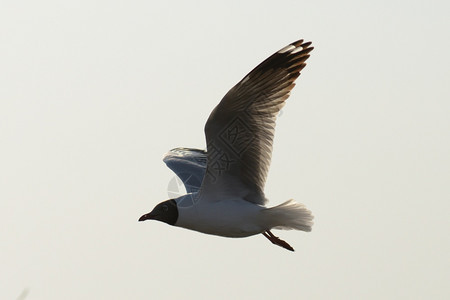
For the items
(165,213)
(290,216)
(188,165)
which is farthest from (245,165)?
(188,165)

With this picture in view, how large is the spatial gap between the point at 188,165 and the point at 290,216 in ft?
8.17

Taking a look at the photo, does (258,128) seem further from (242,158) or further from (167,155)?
(167,155)

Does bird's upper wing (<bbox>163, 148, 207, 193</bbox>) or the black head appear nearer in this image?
the black head

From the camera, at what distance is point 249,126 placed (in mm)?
13633

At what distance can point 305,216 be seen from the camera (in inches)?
549

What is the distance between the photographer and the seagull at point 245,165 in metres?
13.4

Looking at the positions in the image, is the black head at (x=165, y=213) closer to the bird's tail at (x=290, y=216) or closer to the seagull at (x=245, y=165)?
the seagull at (x=245, y=165)

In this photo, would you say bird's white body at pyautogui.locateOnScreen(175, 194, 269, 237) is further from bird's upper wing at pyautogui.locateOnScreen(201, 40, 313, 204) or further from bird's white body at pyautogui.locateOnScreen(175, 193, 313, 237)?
bird's upper wing at pyautogui.locateOnScreen(201, 40, 313, 204)

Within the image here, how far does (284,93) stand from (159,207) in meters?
2.04

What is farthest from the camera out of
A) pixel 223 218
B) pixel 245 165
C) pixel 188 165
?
pixel 188 165

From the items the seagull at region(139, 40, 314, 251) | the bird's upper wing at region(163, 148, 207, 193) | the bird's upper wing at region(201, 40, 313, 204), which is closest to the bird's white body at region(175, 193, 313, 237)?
the seagull at region(139, 40, 314, 251)

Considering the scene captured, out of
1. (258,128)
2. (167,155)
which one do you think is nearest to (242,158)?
(258,128)

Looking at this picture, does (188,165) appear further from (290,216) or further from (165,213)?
(290,216)

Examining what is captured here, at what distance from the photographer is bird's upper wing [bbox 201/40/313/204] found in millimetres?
13352
